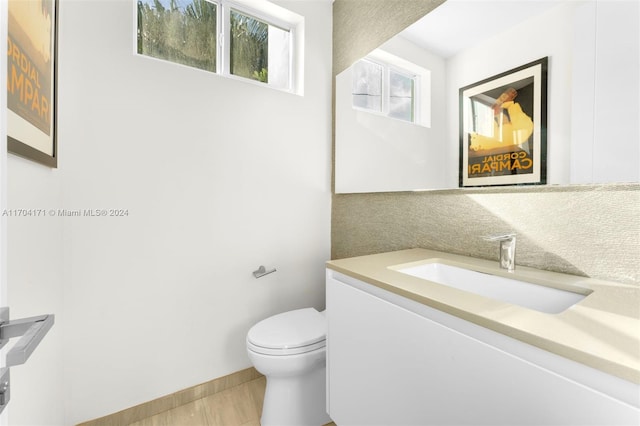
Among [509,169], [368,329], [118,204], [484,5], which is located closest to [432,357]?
[368,329]

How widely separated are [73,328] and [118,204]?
591 mm

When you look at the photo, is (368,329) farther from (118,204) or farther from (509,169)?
(118,204)

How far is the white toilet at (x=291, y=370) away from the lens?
126 centimetres

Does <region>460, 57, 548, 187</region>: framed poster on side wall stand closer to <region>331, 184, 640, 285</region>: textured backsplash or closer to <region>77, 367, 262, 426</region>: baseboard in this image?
<region>331, 184, 640, 285</region>: textured backsplash

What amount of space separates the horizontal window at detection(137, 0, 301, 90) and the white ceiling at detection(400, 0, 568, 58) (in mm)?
904

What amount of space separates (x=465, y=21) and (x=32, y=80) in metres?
1.59

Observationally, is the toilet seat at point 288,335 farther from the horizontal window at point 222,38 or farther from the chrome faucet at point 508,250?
the horizontal window at point 222,38

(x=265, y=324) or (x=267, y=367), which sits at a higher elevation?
(x=265, y=324)

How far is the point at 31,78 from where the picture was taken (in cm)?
81

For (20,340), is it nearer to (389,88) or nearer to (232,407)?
(232,407)

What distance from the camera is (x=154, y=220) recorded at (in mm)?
1432

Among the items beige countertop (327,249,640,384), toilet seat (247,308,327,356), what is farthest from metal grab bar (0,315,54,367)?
toilet seat (247,308,327,356)

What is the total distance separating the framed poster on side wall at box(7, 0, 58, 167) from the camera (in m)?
0.68

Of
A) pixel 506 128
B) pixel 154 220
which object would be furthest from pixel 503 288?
pixel 154 220
